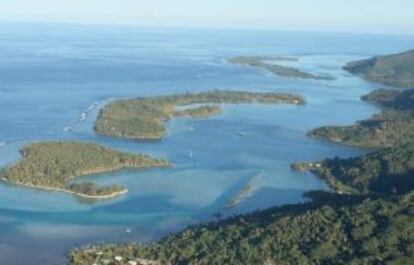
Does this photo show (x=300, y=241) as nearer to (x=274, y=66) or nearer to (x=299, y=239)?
(x=299, y=239)

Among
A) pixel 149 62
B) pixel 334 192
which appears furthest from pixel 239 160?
pixel 149 62

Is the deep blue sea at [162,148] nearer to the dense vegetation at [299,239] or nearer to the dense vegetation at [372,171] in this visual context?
the dense vegetation at [372,171]

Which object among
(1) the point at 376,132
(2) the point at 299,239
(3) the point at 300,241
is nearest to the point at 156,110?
(1) the point at 376,132

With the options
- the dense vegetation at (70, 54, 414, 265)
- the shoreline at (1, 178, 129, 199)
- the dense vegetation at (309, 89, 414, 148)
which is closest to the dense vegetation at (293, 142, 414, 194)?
the dense vegetation at (70, 54, 414, 265)

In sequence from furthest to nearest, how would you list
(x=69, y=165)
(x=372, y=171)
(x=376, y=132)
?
(x=376, y=132), (x=69, y=165), (x=372, y=171)

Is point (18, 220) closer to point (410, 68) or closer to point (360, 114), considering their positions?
point (360, 114)

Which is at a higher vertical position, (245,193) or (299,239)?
(299,239)
